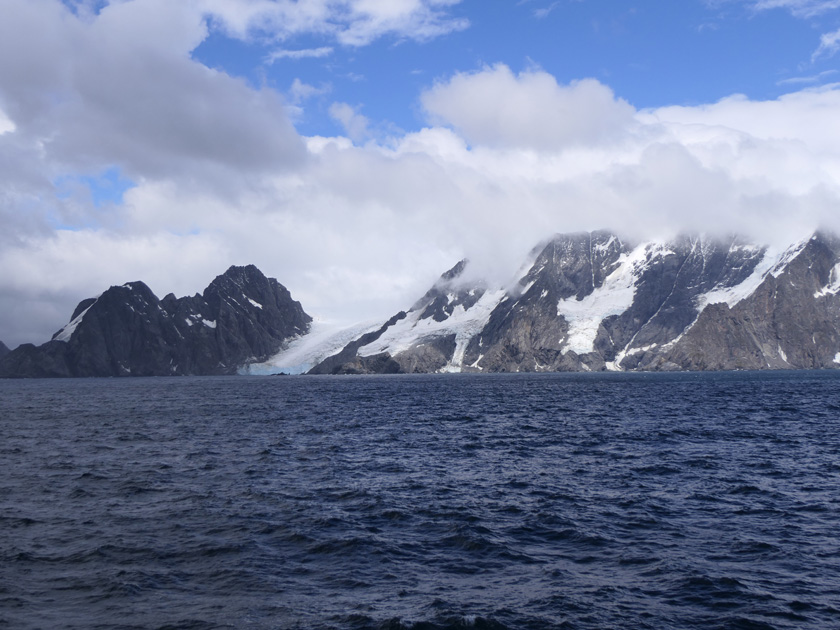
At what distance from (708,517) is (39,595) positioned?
2753 cm

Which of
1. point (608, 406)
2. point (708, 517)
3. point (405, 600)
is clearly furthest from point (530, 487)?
point (608, 406)

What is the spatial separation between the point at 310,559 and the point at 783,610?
1635 centimetres

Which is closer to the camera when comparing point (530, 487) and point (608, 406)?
point (530, 487)

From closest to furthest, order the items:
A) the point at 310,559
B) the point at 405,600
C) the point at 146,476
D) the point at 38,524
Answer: the point at 405,600
the point at 310,559
the point at 38,524
the point at 146,476

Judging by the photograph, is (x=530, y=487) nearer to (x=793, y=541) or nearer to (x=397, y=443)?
(x=793, y=541)

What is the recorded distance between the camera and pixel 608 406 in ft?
335

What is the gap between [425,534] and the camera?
96.7ft

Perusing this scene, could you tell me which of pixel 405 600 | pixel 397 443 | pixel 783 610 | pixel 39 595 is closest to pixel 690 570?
pixel 783 610

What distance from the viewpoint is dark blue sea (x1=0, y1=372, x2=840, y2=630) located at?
2134 centimetres

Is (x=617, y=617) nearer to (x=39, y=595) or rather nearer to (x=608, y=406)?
(x=39, y=595)

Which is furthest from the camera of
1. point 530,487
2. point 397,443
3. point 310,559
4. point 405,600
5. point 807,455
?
point 397,443

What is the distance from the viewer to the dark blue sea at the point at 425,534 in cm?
2134

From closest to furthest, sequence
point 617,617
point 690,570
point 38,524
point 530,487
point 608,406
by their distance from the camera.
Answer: point 617,617 < point 690,570 < point 38,524 < point 530,487 < point 608,406

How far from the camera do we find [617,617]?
20.6 m
